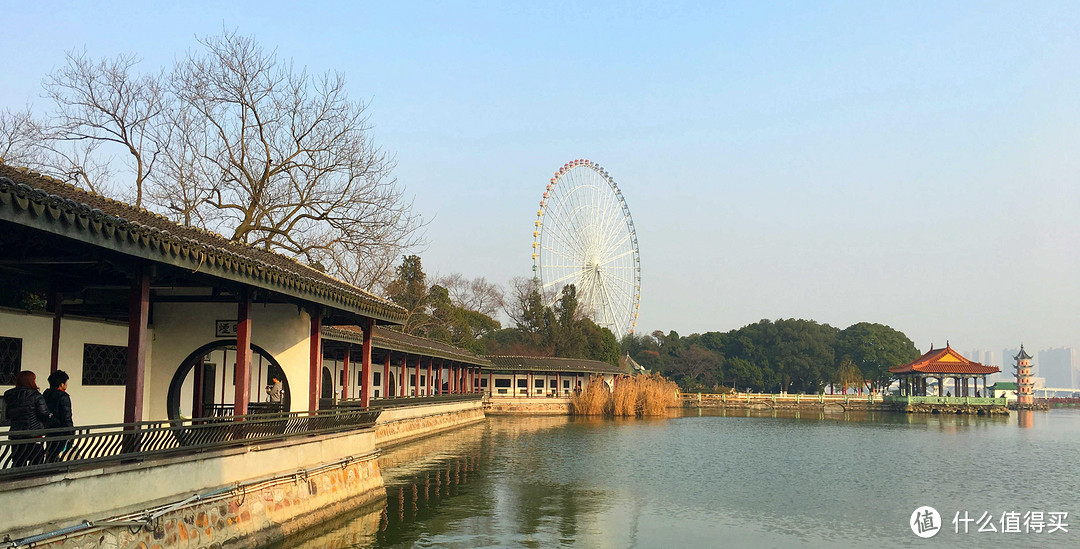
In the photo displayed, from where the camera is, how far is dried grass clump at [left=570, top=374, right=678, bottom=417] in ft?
170

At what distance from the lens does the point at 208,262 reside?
32.9ft

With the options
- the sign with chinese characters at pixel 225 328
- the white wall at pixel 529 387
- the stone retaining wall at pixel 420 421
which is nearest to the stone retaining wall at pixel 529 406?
the white wall at pixel 529 387

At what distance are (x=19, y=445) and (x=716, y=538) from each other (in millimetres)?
10380

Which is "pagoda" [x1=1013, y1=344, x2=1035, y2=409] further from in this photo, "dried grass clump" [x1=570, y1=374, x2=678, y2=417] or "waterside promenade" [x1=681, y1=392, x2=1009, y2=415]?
"dried grass clump" [x1=570, y1=374, x2=678, y2=417]

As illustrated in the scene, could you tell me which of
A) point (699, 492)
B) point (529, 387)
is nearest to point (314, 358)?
point (699, 492)

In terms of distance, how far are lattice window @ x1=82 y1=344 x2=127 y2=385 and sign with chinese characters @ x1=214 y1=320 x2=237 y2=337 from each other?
1538mm

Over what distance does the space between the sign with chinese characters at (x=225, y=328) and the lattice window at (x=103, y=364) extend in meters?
1.54

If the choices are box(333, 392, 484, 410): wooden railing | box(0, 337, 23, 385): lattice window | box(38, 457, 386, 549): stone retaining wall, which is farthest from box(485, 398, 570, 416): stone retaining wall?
box(0, 337, 23, 385): lattice window

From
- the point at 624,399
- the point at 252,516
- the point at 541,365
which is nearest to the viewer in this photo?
the point at 252,516

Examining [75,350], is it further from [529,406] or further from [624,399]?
[529,406]

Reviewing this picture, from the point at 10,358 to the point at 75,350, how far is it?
121cm

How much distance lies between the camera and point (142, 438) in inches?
364

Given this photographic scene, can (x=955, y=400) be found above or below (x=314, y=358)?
below

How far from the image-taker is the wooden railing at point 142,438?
762 centimetres
